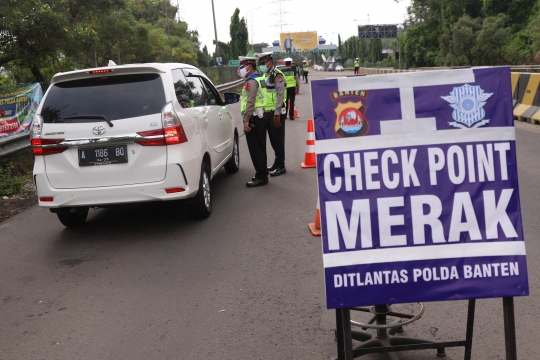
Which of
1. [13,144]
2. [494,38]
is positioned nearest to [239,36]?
[494,38]

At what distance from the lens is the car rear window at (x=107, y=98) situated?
6.70m

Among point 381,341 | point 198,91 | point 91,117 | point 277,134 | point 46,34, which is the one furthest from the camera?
point 46,34

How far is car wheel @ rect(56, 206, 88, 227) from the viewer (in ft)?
24.3

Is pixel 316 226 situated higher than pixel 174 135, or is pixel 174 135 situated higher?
pixel 174 135

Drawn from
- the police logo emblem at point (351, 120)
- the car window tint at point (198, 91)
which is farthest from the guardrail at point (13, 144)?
the police logo emblem at point (351, 120)

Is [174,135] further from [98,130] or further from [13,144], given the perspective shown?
[13,144]

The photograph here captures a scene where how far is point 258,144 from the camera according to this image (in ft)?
31.1

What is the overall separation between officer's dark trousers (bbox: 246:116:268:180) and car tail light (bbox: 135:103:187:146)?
2.72 m

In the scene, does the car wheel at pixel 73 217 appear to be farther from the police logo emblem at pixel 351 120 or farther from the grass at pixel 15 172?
the police logo emblem at pixel 351 120

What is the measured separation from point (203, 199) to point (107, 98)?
1.61 m

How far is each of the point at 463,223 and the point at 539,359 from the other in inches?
50.3

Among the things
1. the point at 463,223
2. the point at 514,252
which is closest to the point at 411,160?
the point at 463,223

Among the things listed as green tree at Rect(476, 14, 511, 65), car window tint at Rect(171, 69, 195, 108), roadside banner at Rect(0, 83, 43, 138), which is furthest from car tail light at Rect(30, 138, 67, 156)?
green tree at Rect(476, 14, 511, 65)

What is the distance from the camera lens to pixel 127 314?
4.79 m
